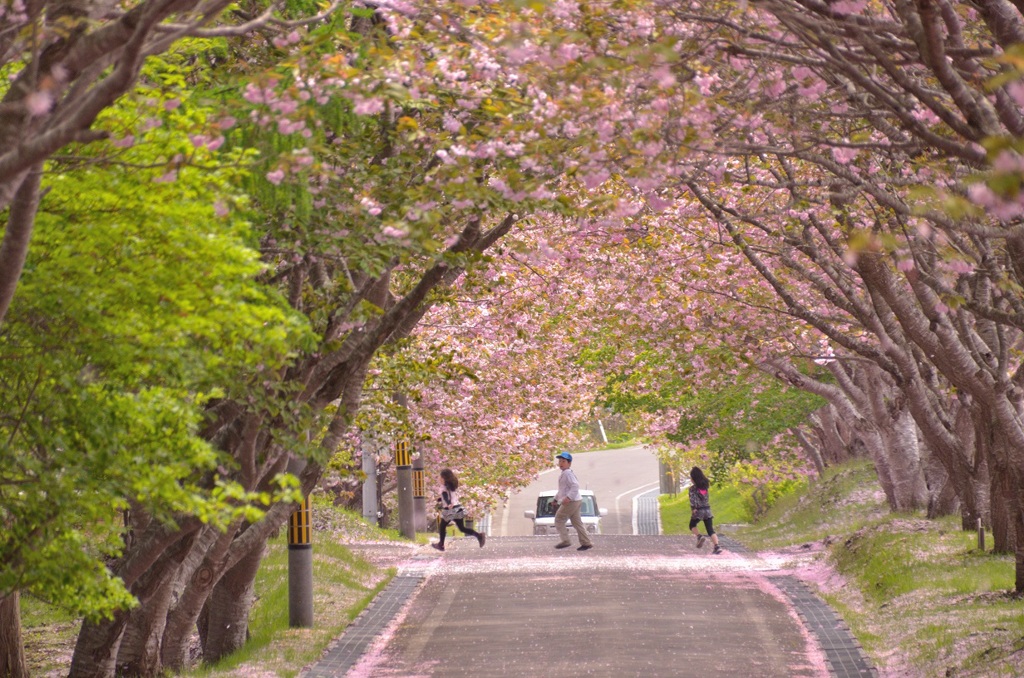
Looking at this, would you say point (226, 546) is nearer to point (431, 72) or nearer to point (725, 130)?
point (431, 72)

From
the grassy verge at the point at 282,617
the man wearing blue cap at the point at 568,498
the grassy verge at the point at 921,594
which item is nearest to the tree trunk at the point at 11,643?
the grassy verge at the point at 282,617

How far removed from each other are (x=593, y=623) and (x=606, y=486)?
64497 millimetres

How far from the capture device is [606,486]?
80.4m

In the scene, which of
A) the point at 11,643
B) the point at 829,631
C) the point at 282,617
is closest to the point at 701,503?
the point at 829,631

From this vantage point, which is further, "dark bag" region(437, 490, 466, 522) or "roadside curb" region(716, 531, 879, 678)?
"dark bag" region(437, 490, 466, 522)

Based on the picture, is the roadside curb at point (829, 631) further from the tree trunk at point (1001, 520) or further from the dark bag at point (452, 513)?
the dark bag at point (452, 513)

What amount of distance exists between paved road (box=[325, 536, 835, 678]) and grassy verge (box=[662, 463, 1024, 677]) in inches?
32.7

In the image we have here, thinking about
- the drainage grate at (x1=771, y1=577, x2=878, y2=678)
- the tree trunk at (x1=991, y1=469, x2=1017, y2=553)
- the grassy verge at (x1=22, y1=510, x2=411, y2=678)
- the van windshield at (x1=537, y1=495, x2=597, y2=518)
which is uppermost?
the van windshield at (x1=537, y1=495, x2=597, y2=518)

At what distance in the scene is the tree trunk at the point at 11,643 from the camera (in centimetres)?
1264

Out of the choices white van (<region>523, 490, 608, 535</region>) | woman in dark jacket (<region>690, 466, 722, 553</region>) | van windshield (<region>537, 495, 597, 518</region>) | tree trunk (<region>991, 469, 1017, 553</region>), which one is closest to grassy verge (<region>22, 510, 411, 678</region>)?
woman in dark jacket (<region>690, 466, 722, 553</region>)

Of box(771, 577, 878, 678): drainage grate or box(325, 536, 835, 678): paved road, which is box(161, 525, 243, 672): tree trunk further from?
box(771, 577, 878, 678): drainage grate

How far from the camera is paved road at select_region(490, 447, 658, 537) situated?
6172cm

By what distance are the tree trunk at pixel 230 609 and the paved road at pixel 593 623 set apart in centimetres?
151

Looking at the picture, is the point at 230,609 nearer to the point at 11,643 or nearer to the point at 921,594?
the point at 11,643
